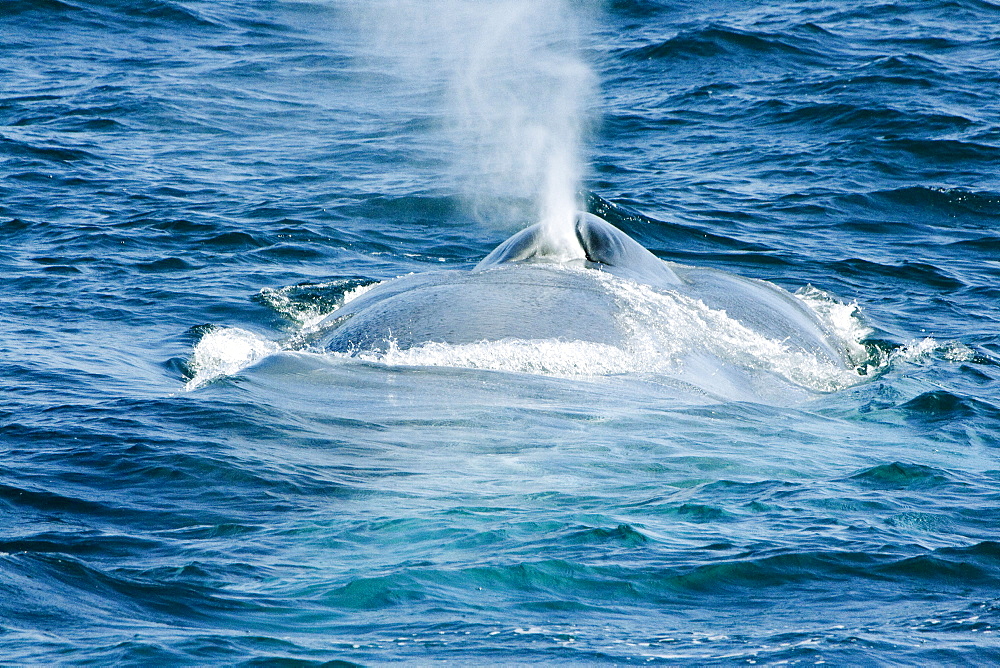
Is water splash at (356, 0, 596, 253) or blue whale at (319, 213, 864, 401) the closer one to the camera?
blue whale at (319, 213, 864, 401)

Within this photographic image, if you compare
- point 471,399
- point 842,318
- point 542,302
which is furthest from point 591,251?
point 842,318

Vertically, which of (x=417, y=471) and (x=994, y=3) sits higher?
(x=994, y=3)

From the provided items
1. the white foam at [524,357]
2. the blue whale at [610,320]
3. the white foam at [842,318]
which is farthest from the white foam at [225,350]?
the white foam at [842,318]

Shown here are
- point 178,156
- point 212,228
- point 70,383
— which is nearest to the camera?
point 70,383

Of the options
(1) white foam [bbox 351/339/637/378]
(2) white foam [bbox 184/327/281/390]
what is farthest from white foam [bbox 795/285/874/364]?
(2) white foam [bbox 184/327/281/390]

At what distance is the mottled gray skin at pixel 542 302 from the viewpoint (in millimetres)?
11086

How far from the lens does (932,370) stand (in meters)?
12.9

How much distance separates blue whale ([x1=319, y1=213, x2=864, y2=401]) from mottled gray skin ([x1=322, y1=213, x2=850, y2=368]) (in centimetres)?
2

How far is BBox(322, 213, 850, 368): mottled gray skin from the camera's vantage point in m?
11.1

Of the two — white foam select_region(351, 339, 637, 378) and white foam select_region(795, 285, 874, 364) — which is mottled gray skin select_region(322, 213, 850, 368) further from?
white foam select_region(795, 285, 874, 364)

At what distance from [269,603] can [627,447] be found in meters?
3.15

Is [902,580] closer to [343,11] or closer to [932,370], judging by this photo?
[932,370]

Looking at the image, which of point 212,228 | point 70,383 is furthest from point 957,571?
point 212,228

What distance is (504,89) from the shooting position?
28.5 metres
